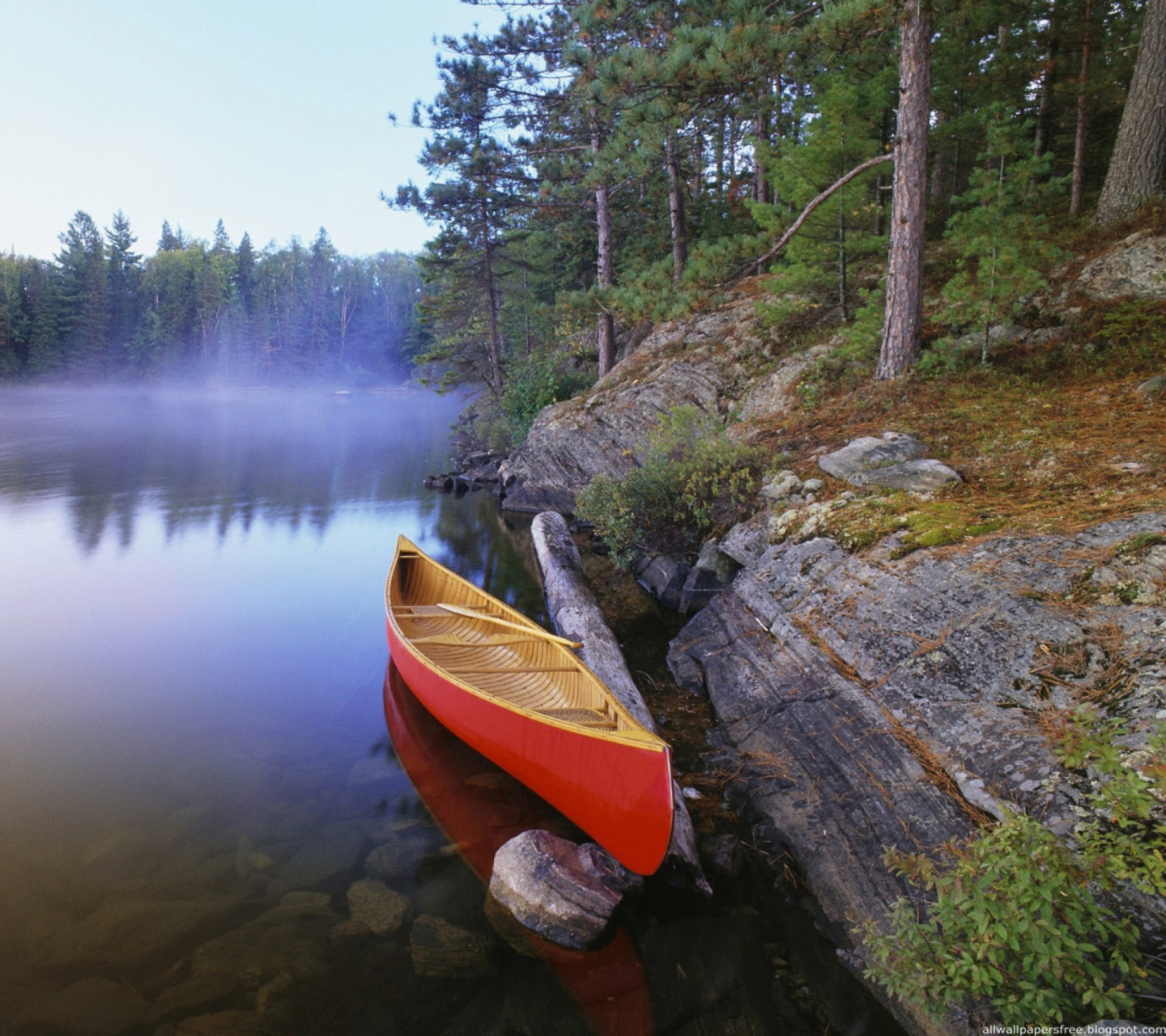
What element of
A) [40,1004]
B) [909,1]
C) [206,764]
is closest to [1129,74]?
[909,1]

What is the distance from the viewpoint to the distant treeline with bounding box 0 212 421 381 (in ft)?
176

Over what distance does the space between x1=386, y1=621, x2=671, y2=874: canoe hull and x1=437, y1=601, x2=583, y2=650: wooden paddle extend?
0.87 meters

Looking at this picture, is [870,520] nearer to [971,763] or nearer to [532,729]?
[971,763]

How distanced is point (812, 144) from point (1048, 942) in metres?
11.0

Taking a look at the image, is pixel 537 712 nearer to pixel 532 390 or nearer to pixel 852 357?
pixel 852 357

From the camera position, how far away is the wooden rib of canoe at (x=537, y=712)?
3.77 meters

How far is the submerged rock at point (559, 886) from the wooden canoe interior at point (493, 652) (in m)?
0.80

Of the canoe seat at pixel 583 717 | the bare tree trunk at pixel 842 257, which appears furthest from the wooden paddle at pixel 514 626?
the bare tree trunk at pixel 842 257

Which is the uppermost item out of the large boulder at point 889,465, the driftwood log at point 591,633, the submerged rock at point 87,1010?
the large boulder at point 889,465

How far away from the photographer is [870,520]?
5844 mm

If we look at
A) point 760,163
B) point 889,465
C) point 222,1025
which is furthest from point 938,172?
point 222,1025

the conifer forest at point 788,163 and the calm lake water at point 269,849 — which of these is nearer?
the calm lake water at point 269,849

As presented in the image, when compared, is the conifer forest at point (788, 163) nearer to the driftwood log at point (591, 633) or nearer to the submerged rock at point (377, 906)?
the driftwood log at point (591, 633)

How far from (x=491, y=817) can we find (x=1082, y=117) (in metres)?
14.9
